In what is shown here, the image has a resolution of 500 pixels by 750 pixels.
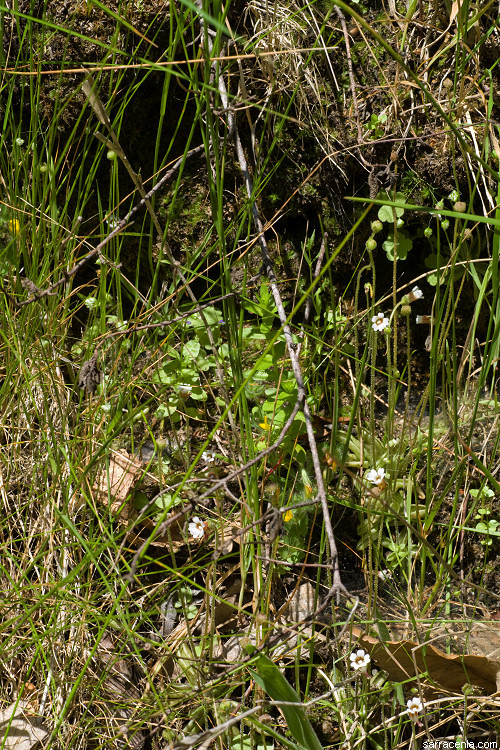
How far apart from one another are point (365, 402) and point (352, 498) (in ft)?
1.08

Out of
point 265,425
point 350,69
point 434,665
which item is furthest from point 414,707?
point 350,69

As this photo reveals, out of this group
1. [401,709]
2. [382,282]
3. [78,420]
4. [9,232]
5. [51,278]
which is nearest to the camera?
[401,709]

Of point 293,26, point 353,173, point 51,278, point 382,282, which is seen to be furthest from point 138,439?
Result: point 293,26

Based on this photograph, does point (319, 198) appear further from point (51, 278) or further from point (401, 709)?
point (401, 709)

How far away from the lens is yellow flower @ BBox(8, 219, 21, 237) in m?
1.85

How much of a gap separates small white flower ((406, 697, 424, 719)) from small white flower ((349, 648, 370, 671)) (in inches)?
5.1

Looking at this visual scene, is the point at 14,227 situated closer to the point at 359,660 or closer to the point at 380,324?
the point at 380,324

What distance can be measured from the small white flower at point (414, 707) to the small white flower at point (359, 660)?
0.42ft

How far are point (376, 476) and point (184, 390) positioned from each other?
61 centimetres

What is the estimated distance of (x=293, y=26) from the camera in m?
1.98

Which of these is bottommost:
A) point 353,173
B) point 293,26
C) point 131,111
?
point 353,173

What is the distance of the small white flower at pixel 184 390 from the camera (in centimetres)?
194

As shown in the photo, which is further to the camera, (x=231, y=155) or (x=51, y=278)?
(x=231, y=155)

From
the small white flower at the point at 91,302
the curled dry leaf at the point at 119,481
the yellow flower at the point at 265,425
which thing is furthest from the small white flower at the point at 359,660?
the small white flower at the point at 91,302
